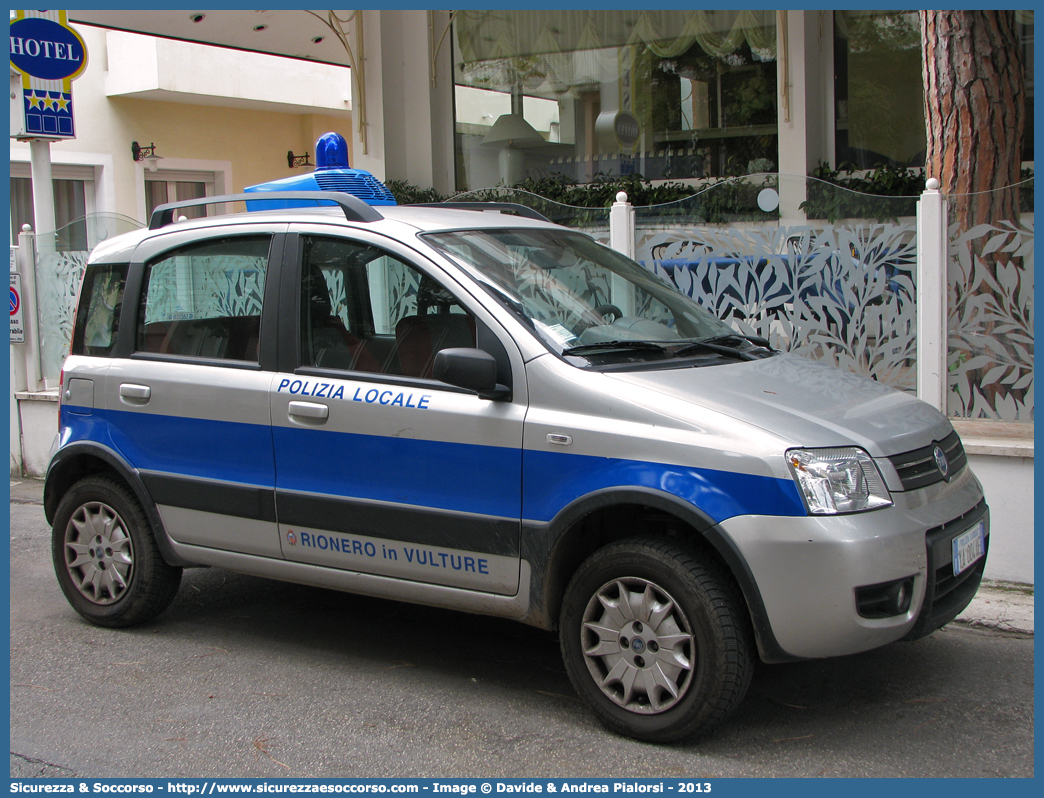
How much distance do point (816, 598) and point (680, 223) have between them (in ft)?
12.0

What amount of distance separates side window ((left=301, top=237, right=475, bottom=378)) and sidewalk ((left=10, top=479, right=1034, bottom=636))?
291cm

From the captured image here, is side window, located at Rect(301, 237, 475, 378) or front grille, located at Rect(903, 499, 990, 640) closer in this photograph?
front grille, located at Rect(903, 499, 990, 640)

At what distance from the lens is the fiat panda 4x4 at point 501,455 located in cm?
345

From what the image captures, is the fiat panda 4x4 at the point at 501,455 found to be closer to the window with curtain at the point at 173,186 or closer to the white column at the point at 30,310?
the white column at the point at 30,310

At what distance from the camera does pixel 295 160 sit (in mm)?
20750

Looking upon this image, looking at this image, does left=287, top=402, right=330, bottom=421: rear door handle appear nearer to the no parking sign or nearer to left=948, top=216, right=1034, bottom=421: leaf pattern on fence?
left=948, top=216, right=1034, bottom=421: leaf pattern on fence

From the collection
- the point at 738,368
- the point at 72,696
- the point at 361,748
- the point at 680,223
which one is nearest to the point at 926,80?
the point at 680,223

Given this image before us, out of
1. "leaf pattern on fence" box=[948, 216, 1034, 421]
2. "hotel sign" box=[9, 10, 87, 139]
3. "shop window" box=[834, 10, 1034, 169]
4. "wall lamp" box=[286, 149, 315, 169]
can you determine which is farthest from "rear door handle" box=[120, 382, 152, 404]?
"wall lamp" box=[286, 149, 315, 169]

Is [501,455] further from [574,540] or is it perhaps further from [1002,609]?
[1002,609]

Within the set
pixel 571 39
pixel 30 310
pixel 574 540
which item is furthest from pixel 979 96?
pixel 30 310

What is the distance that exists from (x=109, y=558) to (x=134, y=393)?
2.74 feet

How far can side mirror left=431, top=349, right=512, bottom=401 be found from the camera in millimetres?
3754

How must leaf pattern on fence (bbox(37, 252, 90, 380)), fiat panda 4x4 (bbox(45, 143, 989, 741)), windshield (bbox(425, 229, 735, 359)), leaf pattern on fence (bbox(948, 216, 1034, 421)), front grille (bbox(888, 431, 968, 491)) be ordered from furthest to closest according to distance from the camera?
leaf pattern on fence (bbox(37, 252, 90, 380))
leaf pattern on fence (bbox(948, 216, 1034, 421))
windshield (bbox(425, 229, 735, 359))
front grille (bbox(888, 431, 968, 491))
fiat panda 4x4 (bbox(45, 143, 989, 741))

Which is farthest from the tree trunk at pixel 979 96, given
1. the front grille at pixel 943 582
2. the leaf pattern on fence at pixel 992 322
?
the front grille at pixel 943 582
